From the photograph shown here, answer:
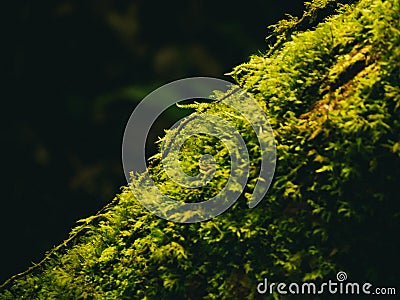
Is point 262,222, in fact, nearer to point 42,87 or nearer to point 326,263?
point 326,263

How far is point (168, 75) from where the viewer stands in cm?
256

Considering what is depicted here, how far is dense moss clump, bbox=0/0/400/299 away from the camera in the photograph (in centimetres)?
66

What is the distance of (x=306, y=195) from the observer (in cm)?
69

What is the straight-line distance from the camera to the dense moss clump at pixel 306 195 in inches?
25.8

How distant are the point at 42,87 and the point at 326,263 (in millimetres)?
2363
